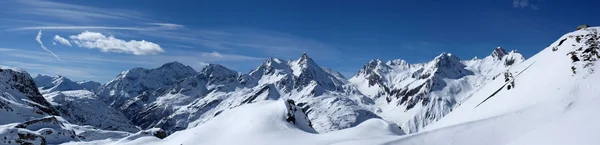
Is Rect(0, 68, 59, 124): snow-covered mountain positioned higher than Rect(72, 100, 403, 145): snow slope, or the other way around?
Rect(0, 68, 59, 124): snow-covered mountain

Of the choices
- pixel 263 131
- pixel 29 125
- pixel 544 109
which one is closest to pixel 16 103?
pixel 29 125

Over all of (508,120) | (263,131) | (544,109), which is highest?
(544,109)

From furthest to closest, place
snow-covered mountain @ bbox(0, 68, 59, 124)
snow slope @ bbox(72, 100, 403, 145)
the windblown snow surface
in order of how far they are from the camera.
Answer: snow-covered mountain @ bbox(0, 68, 59, 124) → snow slope @ bbox(72, 100, 403, 145) → the windblown snow surface

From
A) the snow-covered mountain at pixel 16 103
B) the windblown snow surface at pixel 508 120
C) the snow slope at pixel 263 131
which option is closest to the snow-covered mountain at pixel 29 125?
the snow-covered mountain at pixel 16 103

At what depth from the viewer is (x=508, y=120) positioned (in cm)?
2758

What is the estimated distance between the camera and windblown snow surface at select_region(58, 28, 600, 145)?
2548cm

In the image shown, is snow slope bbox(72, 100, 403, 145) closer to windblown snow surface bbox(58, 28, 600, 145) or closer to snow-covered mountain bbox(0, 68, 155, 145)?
windblown snow surface bbox(58, 28, 600, 145)

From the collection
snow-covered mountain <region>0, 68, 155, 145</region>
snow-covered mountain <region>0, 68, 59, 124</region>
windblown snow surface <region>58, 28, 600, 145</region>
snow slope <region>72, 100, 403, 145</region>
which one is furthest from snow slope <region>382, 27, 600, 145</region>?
snow-covered mountain <region>0, 68, 59, 124</region>

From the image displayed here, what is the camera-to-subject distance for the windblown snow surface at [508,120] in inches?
1003

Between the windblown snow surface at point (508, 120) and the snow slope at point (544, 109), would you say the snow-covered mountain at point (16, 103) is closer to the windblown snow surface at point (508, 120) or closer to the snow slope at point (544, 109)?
the windblown snow surface at point (508, 120)

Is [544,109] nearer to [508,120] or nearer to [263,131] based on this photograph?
[508,120]

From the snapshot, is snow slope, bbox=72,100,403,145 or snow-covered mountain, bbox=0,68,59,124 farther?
snow-covered mountain, bbox=0,68,59,124

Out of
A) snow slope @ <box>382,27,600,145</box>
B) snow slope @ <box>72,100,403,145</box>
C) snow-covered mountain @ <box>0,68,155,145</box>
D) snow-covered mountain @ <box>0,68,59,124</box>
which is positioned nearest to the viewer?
snow slope @ <box>382,27,600,145</box>

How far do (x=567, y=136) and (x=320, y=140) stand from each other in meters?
17.3
